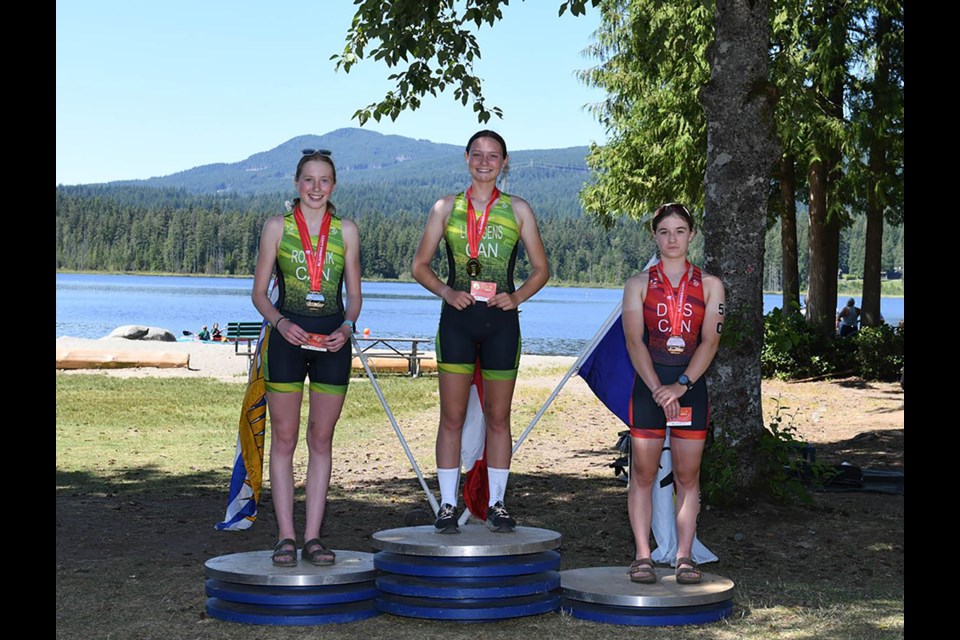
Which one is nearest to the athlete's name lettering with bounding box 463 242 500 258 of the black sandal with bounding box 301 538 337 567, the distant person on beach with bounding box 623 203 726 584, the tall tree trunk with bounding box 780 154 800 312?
the distant person on beach with bounding box 623 203 726 584

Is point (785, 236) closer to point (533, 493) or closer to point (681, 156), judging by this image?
point (681, 156)

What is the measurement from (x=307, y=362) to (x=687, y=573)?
96.0 inches

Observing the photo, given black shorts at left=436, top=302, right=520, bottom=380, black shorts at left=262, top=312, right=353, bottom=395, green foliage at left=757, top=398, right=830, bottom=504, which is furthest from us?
green foliage at left=757, top=398, right=830, bottom=504

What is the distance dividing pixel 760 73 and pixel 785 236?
17.5 metres

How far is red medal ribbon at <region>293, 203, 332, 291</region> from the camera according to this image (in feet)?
21.4

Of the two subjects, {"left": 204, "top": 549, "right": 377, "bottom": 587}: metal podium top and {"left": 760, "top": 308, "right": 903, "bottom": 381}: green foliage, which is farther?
{"left": 760, "top": 308, "right": 903, "bottom": 381}: green foliage

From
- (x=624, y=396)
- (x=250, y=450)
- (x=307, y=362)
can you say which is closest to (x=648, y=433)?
(x=624, y=396)

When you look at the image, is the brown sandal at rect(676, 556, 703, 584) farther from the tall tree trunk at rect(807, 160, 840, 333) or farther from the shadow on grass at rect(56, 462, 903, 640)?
the tall tree trunk at rect(807, 160, 840, 333)

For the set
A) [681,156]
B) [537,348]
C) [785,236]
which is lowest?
[537,348]

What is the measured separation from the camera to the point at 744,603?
7.04 meters

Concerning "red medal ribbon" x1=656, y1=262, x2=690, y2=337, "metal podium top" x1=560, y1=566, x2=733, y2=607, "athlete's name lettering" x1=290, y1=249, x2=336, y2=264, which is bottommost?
"metal podium top" x1=560, y1=566, x2=733, y2=607

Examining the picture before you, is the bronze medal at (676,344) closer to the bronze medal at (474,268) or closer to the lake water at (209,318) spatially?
the bronze medal at (474,268)

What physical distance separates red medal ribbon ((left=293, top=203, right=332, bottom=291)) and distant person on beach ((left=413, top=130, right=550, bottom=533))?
56cm
